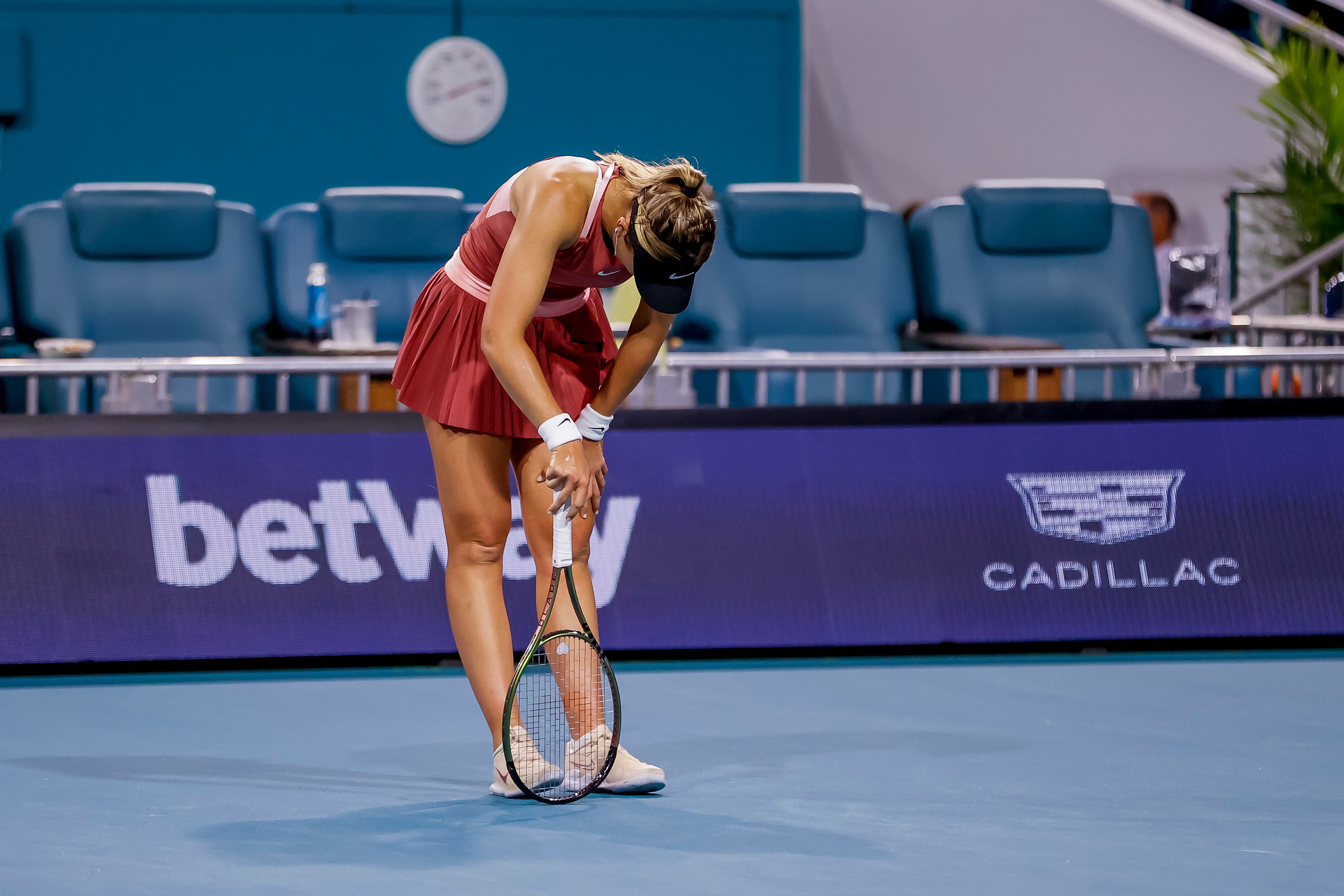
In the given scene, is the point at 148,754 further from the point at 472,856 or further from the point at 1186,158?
the point at 1186,158

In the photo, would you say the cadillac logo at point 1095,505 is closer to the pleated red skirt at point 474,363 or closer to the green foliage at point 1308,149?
the pleated red skirt at point 474,363

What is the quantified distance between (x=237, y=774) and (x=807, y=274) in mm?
3588

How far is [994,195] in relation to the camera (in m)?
6.06

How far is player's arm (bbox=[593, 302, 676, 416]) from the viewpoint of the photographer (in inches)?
107

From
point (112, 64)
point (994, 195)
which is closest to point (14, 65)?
point (112, 64)

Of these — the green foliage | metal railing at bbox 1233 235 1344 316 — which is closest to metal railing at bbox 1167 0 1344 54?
the green foliage

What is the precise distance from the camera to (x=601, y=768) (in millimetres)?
2730

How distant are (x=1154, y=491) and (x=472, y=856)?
243cm

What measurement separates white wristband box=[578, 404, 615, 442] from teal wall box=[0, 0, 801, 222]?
24.8 feet

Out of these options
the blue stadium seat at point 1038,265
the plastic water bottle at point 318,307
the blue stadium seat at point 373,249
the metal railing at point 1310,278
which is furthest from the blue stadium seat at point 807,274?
the metal railing at point 1310,278

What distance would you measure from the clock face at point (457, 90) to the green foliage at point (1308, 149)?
185 inches

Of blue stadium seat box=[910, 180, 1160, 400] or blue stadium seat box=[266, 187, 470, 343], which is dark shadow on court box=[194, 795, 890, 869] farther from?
blue stadium seat box=[910, 180, 1160, 400]

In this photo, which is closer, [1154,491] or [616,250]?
[616,250]

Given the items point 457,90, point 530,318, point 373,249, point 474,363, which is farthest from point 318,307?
point 457,90
